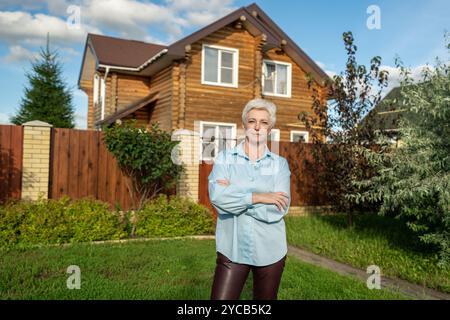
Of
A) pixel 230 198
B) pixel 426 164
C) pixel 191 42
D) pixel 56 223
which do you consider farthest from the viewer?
pixel 191 42

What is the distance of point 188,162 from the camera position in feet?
29.5

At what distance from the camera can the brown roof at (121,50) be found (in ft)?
49.5

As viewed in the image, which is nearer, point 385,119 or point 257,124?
point 257,124

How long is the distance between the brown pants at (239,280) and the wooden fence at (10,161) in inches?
260

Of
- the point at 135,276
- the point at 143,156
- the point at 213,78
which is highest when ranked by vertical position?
the point at 213,78

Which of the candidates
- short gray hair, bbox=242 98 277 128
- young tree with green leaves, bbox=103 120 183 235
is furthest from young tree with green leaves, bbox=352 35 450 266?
young tree with green leaves, bbox=103 120 183 235

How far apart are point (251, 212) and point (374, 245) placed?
209 inches

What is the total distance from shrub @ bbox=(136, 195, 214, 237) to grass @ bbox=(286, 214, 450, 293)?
1.90 metres

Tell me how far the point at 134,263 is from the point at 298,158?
6822mm

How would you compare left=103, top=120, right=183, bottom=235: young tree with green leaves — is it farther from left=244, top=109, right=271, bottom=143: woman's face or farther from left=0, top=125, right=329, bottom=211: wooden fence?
left=244, top=109, right=271, bottom=143: woman's face

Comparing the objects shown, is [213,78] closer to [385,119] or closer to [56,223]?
[385,119]

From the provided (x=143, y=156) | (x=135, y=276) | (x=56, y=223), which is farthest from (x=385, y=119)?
(x=56, y=223)
